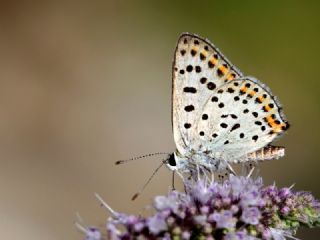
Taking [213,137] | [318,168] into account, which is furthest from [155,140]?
[213,137]

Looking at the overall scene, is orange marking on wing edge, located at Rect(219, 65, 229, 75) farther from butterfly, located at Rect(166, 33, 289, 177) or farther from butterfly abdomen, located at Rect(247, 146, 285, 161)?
butterfly abdomen, located at Rect(247, 146, 285, 161)

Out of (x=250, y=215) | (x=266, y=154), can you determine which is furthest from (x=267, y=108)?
(x=250, y=215)

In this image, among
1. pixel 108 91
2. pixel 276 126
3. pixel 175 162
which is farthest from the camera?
pixel 108 91

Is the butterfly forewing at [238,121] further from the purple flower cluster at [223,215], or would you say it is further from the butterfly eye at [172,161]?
the purple flower cluster at [223,215]

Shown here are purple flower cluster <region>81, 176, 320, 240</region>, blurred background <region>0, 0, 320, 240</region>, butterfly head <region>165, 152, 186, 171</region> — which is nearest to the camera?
purple flower cluster <region>81, 176, 320, 240</region>

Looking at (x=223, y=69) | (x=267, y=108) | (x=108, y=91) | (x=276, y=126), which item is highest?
(x=223, y=69)

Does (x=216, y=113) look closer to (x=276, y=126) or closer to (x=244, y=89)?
(x=244, y=89)

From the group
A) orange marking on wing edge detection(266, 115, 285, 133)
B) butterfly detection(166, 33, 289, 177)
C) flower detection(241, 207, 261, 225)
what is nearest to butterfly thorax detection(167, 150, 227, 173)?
butterfly detection(166, 33, 289, 177)
